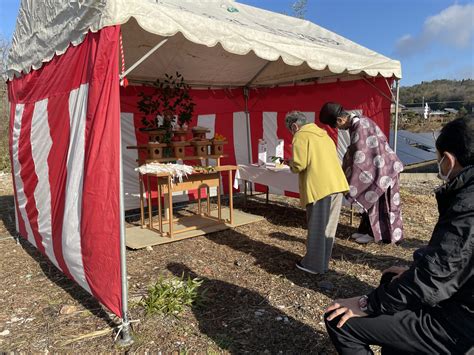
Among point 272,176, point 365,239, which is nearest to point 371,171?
point 365,239

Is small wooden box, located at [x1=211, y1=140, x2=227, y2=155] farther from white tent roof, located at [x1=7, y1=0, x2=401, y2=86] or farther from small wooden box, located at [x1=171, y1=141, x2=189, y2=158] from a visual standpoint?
white tent roof, located at [x1=7, y1=0, x2=401, y2=86]

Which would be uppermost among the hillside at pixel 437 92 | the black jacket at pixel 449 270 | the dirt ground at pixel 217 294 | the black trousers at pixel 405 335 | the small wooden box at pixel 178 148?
the hillside at pixel 437 92

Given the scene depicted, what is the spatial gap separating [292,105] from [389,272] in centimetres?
472

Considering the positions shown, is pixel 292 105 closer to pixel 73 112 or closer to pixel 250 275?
pixel 250 275

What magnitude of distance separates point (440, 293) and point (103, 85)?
206 centimetres

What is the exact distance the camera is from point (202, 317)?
272 centimetres

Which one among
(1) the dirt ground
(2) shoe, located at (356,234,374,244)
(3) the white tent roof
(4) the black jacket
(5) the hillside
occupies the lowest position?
(1) the dirt ground

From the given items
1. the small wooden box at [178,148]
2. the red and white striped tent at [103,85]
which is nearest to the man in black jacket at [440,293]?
the red and white striped tent at [103,85]

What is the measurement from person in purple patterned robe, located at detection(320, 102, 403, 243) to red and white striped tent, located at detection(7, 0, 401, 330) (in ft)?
1.81

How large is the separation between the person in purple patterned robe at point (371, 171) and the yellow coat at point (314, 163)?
862mm

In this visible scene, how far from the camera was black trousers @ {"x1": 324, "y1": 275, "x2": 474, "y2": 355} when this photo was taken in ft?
4.52

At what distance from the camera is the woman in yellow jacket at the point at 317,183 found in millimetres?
3191

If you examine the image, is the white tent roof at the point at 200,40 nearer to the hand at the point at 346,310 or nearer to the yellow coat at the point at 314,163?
the yellow coat at the point at 314,163

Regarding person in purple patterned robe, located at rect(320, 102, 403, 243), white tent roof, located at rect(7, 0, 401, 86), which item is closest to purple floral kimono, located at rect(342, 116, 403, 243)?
person in purple patterned robe, located at rect(320, 102, 403, 243)
